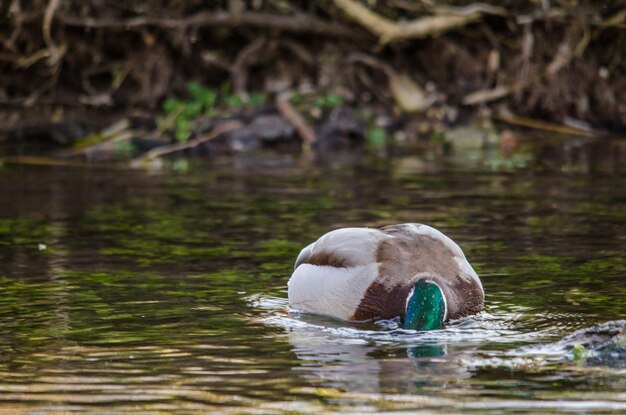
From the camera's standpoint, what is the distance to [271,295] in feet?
28.0

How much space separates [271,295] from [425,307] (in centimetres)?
152

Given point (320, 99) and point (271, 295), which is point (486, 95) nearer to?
point (320, 99)

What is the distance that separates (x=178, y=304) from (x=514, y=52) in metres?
14.0

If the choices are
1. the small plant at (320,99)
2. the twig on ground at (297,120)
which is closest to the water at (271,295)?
the twig on ground at (297,120)

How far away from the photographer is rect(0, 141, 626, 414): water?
19.7 feet

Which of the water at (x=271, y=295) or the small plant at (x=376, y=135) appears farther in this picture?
the small plant at (x=376, y=135)

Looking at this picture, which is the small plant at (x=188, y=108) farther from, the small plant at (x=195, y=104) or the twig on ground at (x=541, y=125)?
the twig on ground at (x=541, y=125)

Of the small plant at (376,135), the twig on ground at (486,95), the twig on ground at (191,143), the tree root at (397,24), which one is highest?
the tree root at (397,24)

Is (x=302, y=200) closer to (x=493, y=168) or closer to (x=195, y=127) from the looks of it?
(x=493, y=168)

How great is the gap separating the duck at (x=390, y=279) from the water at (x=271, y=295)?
104 mm

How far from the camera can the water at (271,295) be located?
600cm

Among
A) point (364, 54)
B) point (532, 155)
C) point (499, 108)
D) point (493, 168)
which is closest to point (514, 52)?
point (499, 108)

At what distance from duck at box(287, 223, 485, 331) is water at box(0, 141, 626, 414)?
104 mm

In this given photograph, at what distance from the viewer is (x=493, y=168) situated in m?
16.2
